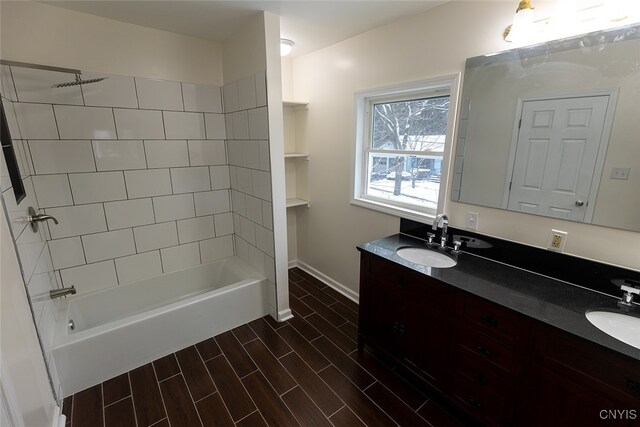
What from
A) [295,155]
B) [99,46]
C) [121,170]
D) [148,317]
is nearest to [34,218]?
[121,170]

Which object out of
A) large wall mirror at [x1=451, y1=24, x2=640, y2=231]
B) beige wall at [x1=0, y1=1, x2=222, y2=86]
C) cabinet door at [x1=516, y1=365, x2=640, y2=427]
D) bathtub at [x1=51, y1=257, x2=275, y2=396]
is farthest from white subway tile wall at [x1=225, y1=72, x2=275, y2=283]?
cabinet door at [x1=516, y1=365, x2=640, y2=427]

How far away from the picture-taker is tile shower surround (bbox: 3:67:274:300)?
1.93 m

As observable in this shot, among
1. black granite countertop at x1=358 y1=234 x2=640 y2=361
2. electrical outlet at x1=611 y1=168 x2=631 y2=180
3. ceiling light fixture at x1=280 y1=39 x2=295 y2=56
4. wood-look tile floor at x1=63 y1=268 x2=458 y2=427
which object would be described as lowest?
wood-look tile floor at x1=63 y1=268 x2=458 y2=427

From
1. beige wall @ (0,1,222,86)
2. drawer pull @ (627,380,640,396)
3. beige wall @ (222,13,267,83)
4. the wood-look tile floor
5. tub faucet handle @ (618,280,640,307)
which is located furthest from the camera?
beige wall @ (222,13,267,83)

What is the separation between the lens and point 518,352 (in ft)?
4.05

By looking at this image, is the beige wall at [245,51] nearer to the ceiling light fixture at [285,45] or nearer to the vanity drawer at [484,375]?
the ceiling light fixture at [285,45]

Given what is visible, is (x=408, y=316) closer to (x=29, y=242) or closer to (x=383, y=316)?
(x=383, y=316)

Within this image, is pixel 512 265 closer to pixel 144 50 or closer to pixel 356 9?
pixel 356 9

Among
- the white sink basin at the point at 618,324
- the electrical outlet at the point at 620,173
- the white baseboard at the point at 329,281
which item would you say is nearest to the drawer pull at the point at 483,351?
the white sink basin at the point at 618,324

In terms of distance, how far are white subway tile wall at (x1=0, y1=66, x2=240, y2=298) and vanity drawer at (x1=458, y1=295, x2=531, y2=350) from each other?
192 cm

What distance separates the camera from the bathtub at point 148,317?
1.76 m

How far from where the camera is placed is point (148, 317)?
76.2 inches

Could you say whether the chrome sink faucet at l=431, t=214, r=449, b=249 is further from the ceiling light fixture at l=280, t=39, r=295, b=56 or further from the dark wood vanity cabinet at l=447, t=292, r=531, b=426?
the ceiling light fixture at l=280, t=39, r=295, b=56

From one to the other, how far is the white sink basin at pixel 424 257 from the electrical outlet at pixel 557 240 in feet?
1.56
